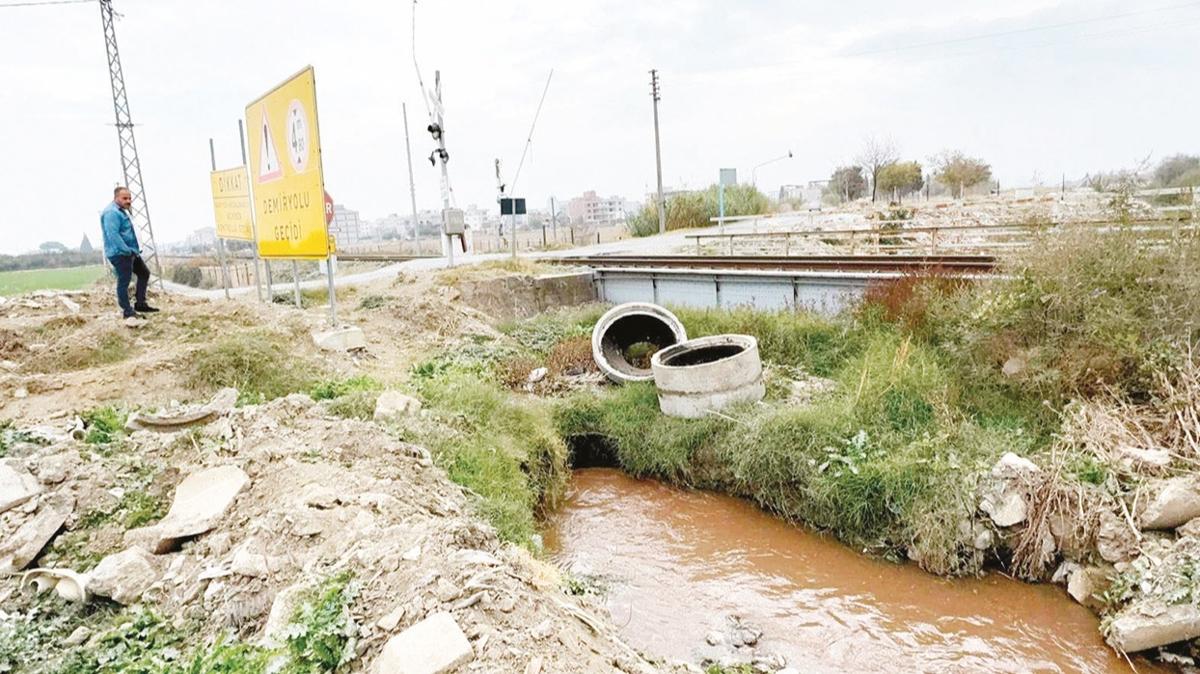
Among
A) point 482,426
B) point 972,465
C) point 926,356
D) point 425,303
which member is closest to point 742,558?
point 972,465

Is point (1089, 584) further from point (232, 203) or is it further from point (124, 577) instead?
point (232, 203)

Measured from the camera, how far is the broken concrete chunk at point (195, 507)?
13.3 ft

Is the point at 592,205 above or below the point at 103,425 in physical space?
above

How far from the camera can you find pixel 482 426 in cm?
727

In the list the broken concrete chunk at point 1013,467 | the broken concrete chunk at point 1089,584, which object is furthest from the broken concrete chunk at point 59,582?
the broken concrete chunk at point 1089,584

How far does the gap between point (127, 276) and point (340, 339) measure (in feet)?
9.33

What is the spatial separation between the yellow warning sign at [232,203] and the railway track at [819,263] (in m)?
6.74

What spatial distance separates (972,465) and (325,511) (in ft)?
17.7

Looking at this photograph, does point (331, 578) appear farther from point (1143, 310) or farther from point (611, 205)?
point (611, 205)

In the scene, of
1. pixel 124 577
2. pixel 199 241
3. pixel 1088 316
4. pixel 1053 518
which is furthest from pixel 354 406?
pixel 199 241

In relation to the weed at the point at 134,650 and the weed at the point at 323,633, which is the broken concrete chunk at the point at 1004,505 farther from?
the weed at the point at 134,650

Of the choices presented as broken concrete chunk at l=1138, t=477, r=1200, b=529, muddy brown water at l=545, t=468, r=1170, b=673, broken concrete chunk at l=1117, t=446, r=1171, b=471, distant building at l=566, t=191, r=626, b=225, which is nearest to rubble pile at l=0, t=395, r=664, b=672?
muddy brown water at l=545, t=468, r=1170, b=673

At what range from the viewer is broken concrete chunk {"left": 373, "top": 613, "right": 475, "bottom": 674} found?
2670 millimetres

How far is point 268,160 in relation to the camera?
1024cm
